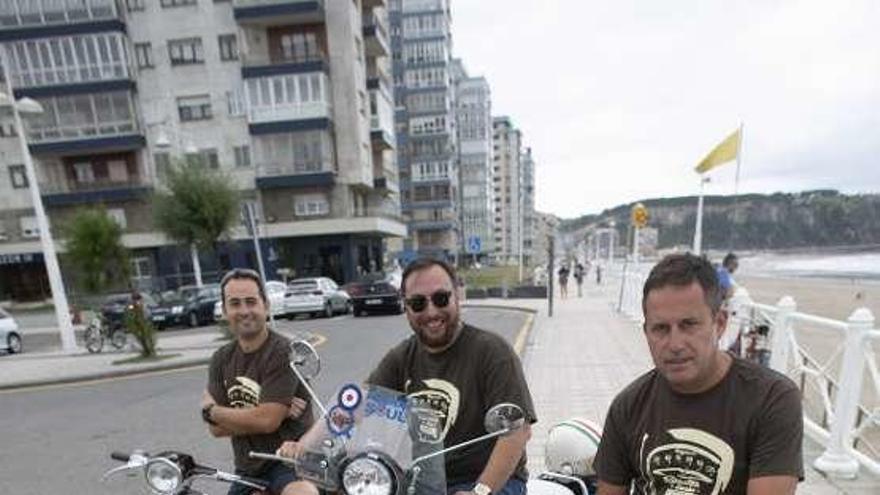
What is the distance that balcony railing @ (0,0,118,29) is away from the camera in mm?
31556

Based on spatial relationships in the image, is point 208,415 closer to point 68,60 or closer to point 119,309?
point 119,309

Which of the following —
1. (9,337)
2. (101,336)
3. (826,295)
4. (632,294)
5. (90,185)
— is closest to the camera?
(101,336)

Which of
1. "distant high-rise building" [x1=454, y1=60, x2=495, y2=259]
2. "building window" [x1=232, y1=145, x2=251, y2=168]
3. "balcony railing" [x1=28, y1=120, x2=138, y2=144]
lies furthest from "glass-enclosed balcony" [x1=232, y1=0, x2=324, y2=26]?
"distant high-rise building" [x1=454, y1=60, x2=495, y2=259]

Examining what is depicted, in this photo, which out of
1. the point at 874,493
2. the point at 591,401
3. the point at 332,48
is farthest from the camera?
the point at 332,48

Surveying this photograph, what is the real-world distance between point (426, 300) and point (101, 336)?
48.3 ft

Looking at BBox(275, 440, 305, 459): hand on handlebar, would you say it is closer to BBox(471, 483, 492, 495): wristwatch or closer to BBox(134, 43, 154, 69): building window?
BBox(471, 483, 492, 495): wristwatch

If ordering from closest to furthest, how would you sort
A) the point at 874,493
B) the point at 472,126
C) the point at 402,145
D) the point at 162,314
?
the point at 874,493, the point at 162,314, the point at 402,145, the point at 472,126

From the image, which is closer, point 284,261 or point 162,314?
point 162,314

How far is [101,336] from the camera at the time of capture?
45.5ft

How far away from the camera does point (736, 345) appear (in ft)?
23.7

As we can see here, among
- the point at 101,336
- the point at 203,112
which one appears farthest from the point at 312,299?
the point at 203,112

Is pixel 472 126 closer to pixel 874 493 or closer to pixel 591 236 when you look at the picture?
pixel 591 236

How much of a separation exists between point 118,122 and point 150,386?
29.6 metres

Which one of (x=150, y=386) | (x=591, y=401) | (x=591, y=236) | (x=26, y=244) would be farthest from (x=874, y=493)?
(x=591, y=236)
